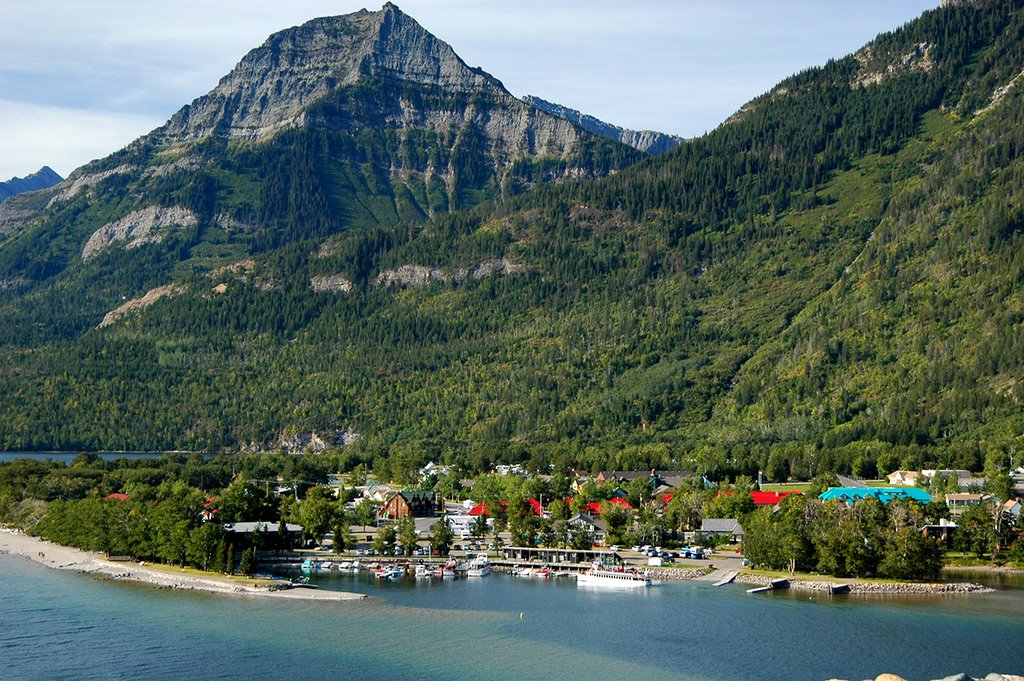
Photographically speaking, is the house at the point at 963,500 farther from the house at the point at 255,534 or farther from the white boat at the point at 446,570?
the house at the point at 255,534

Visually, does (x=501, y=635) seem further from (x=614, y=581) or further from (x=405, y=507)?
(x=405, y=507)

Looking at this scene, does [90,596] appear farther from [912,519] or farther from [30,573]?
[912,519]

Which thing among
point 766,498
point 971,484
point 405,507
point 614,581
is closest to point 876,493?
point 766,498

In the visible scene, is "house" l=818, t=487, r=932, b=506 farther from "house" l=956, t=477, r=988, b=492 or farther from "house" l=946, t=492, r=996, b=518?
"house" l=956, t=477, r=988, b=492

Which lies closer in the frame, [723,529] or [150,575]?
[150,575]

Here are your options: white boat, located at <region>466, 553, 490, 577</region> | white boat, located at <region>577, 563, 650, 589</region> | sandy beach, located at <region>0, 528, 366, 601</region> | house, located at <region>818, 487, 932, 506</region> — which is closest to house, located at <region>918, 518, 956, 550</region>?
house, located at <region>818, 487, 932, 506</region>

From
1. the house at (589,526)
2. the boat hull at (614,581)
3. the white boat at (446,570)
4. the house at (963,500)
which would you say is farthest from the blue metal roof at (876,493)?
the white boat at (446,570)
